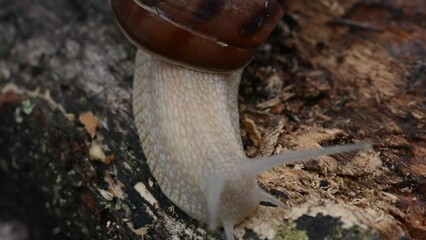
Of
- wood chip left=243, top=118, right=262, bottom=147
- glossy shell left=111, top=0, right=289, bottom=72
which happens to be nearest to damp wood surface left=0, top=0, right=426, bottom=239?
wood chip left=243, top=118, right=262, bottom=147

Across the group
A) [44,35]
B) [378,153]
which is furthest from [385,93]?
[44,35]

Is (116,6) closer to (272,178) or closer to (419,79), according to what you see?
(272,178)

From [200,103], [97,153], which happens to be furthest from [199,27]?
[97,153]

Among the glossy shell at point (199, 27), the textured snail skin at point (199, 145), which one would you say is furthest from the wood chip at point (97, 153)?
the glossy shell at point (199, 27)

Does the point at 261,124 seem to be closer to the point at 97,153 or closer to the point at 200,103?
the point at 200,103

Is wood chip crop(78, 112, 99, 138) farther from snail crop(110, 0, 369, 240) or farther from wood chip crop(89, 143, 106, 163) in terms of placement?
snail crop(110, 0, 369, 240)

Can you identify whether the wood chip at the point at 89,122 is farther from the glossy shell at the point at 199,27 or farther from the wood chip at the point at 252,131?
the wood chip at the point at 252,131
